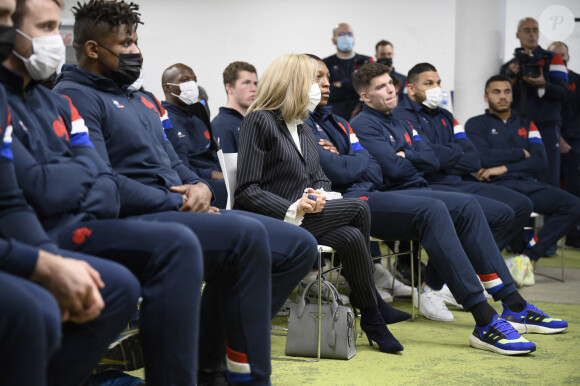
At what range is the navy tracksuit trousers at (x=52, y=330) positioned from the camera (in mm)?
1344

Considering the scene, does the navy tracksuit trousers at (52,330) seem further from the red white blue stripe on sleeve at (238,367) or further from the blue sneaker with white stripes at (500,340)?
the blue sneaker with white stripes at (500,340)

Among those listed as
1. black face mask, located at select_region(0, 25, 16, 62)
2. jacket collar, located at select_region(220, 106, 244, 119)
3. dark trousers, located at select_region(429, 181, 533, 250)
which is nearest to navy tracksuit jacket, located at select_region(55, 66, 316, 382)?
black face mask, located at select_region(0, 25, 16, 62)

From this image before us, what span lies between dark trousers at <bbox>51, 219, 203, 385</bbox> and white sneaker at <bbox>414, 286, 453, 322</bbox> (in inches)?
86.4

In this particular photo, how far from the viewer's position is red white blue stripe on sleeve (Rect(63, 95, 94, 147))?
2002 mm

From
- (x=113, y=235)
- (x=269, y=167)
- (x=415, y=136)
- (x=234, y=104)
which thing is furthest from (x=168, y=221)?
(x=415, y=136)

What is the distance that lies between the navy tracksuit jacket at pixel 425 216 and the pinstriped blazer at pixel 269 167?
0.37 metres

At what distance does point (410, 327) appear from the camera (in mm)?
3609

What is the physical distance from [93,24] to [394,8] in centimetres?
588

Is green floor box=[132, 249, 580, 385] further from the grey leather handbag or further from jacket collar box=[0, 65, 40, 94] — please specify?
jacket collar box=[0, 65, 40, 94]

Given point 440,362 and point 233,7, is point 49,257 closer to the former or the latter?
point 440,362

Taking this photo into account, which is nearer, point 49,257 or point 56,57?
point 49,257

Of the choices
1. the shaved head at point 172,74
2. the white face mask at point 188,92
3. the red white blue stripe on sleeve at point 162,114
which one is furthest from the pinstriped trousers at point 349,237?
the shaved head at point 172,74

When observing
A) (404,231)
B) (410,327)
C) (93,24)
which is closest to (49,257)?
(93,24)

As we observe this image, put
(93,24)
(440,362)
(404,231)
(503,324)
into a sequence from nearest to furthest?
(93,24) → (440,362) → (503,324) → (404,231)
